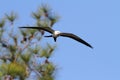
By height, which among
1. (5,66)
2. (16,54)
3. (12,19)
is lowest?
(5,66)

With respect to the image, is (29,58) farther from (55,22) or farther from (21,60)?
(55,22)

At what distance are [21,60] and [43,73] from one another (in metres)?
0.34

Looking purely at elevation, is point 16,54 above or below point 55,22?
below

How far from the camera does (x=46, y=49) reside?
6.52m

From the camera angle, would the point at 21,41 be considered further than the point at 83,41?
Yes

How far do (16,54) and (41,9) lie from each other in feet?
3.14

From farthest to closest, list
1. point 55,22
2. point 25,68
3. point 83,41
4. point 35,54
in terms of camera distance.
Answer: point 55,22 → point 35,54 → point 25,68 → point 83,41

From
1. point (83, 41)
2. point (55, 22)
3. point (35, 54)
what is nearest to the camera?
point (83, 41)

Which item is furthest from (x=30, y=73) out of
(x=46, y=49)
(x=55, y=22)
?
(x=55, y=22)

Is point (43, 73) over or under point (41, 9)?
A: under

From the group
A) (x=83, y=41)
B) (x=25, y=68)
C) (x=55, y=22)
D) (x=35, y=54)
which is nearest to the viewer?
(x=83, y=41)

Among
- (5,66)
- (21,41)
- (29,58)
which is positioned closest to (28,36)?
(21,41)

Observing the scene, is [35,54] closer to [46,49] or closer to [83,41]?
[46,49]

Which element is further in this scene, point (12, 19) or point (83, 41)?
point (12, 19)
